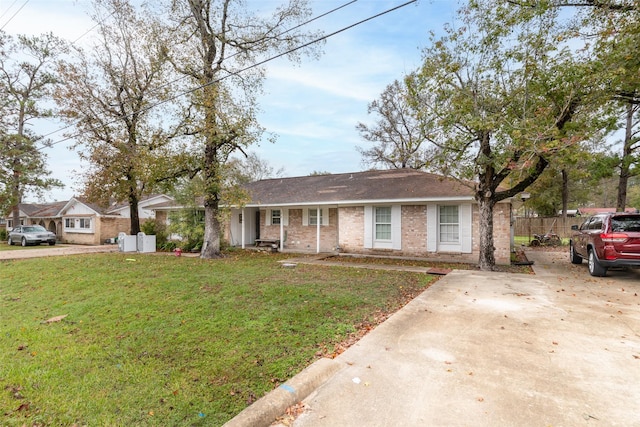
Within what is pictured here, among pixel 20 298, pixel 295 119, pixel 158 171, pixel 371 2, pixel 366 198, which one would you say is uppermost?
pixel 295 119

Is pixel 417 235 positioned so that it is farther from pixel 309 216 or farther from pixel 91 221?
→ pixel 91 221

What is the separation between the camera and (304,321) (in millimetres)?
5125

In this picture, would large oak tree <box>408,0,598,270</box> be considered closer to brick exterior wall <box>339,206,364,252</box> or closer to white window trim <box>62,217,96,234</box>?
brick exterior wall <box>339,206,364,252</box>

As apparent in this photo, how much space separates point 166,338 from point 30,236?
84.0ft

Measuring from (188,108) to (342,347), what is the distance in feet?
41.2

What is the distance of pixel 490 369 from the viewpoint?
347 cm

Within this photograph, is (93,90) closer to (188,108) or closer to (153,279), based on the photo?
(188,108)

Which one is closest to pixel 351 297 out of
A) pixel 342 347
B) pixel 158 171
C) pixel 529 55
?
pixel 342 347

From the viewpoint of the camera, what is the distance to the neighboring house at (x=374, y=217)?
12.4 m

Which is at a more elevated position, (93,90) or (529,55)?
(93,90)

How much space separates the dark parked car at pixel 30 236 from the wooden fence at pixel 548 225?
35087mm

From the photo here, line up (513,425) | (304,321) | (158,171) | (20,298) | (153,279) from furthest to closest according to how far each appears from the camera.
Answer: (158,171) → (153,279) → (20,298) → (304,321) → (513,425)

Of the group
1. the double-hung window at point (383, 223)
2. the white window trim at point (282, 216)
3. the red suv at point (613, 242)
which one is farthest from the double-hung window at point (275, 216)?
the red suv at point (613, 242)

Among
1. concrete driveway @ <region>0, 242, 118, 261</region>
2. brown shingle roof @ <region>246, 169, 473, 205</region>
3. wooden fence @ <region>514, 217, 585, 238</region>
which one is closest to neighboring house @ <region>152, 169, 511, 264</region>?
brown shingle roof @ <region>246, 169, 473, 205</region>
